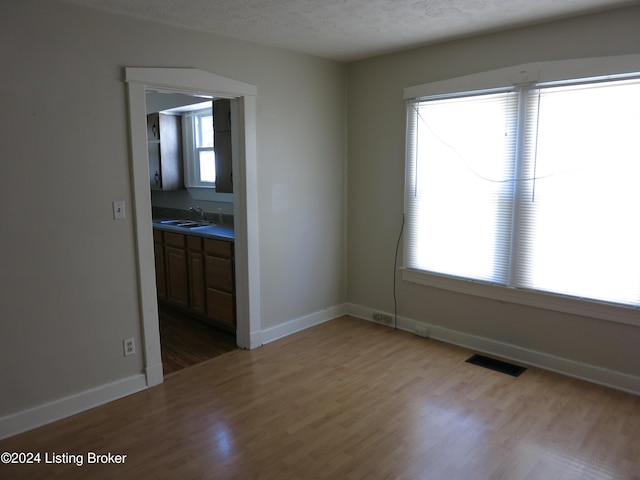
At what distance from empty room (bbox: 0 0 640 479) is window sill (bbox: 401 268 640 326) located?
14 mm

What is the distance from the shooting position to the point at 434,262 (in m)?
3.90

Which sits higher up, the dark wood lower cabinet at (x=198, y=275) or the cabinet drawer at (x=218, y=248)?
the cabinet drawer at (x=218, y=248)

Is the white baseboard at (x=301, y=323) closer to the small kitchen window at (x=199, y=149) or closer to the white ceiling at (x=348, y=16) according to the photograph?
the small kitchen window at (x=199, y=149)

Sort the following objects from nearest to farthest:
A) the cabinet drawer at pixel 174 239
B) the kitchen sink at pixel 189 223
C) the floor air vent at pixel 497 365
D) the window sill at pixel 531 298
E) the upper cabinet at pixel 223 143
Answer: the window sill at pixel 531 298
the floor air vent at pixel 497 365
the upper cabinet at pixel 223 143
the cabinet drawer at pixel 174 239
the kitchen sink at pixel 189 223

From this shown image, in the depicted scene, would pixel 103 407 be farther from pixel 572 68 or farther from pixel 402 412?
pixel 572 68

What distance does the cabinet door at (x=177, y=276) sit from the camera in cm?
449

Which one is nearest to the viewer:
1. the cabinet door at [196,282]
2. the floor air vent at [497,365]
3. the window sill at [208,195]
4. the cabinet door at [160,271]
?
the floor air vent at [497,365]

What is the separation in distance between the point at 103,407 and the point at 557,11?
3863mm

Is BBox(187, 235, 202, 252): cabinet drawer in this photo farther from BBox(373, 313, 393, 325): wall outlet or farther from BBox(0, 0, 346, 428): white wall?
BBox(373, 313, 393, 325): wall outlet

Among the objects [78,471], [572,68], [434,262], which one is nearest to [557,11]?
[572,68]

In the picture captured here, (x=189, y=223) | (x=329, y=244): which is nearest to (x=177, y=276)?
(x=189, y=223)

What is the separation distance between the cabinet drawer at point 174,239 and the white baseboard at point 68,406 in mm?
1647

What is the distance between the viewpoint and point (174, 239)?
14.9 ft

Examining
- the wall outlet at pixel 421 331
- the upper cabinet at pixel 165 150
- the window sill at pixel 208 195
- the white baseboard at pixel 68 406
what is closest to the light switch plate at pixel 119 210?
the white baseboard at pixel 68 406
